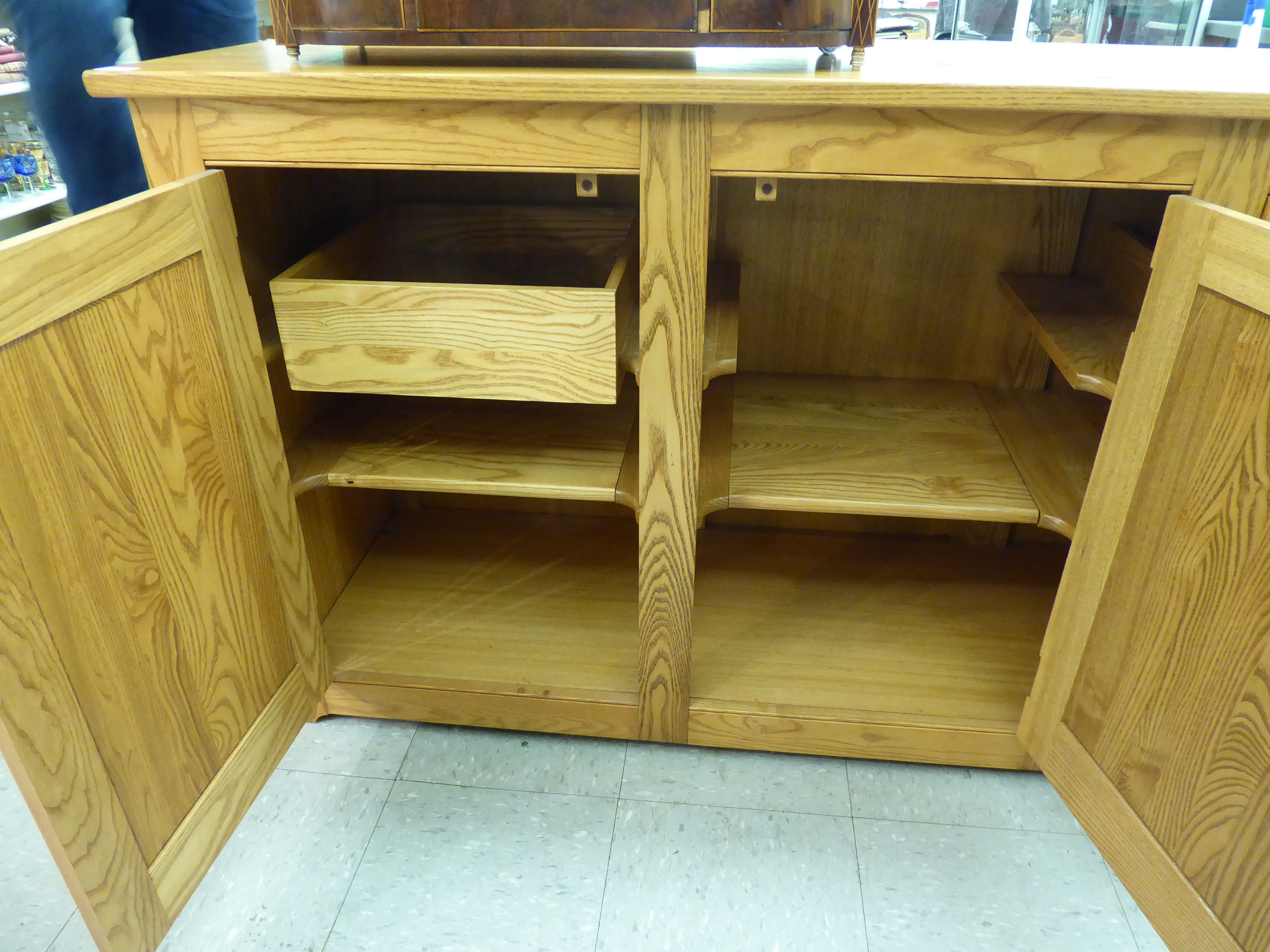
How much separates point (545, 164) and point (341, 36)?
→ 0.27 metres

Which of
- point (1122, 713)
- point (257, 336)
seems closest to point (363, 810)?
Answer: point (257, 336)

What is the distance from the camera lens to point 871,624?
139 centimetres

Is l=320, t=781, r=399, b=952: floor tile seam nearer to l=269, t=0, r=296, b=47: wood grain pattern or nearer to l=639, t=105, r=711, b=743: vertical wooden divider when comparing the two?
l=639, t=105, r=711, b=743: vertical wooden divider

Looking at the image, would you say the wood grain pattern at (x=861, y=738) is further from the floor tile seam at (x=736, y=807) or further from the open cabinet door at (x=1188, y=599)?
the open cabinet door at (x=1188, y=599)

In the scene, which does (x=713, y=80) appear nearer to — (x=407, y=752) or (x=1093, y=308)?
(x=1093, y=308)

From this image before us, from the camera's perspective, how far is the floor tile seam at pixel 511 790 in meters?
1.22

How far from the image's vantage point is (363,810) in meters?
1.20

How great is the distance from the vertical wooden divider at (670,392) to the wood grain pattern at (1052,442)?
47cm

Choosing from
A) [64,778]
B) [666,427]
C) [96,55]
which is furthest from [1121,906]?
[96,55]

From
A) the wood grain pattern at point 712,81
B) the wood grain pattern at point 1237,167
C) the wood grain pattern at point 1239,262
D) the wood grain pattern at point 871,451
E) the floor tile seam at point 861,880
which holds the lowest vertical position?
the floor tile seam at point 861,880

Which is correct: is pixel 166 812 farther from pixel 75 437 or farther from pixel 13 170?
pixel 13 170

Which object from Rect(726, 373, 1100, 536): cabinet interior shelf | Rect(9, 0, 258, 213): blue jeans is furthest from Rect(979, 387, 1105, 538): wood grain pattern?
Rect(9, 0, 258, 213): blue jeans

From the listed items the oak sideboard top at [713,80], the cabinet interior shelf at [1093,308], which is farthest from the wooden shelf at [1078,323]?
the oak sideboard top at [713,80]

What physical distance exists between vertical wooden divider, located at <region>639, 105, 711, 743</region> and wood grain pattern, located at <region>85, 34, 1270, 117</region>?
0.20 feet
